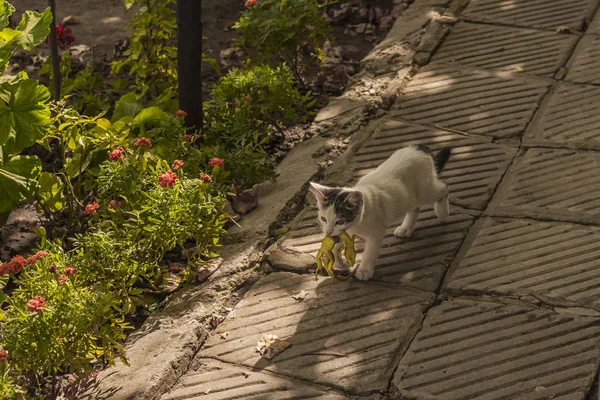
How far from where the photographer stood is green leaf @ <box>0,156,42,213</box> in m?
4.55

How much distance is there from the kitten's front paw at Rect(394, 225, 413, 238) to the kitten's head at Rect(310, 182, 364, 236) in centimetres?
63

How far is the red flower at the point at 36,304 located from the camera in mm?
4137

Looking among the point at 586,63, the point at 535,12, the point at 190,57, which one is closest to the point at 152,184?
the point at 190,57

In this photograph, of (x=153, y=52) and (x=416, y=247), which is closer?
(x=416, y=247)

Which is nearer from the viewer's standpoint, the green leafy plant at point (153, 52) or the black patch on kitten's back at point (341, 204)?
the black patch on kitten's back at point (341, 204)

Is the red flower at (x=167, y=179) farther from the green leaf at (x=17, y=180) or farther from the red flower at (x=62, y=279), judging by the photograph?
the red flower at (x=62, y=279)

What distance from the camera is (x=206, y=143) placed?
6.14 metres

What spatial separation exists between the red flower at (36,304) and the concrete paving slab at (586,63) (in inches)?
161

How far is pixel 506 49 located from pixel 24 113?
393 cm

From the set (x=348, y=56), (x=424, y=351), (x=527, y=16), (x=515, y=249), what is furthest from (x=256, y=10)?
(x=424, y=351)

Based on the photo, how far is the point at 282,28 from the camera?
6754 mm

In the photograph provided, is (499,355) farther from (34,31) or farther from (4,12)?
(4,12)

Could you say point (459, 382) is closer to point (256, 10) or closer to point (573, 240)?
point (573, 240)

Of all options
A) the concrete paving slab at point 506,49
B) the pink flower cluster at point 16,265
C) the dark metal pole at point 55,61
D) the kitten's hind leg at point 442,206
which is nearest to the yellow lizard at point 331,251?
the kitten's hind leg at point 442,206
